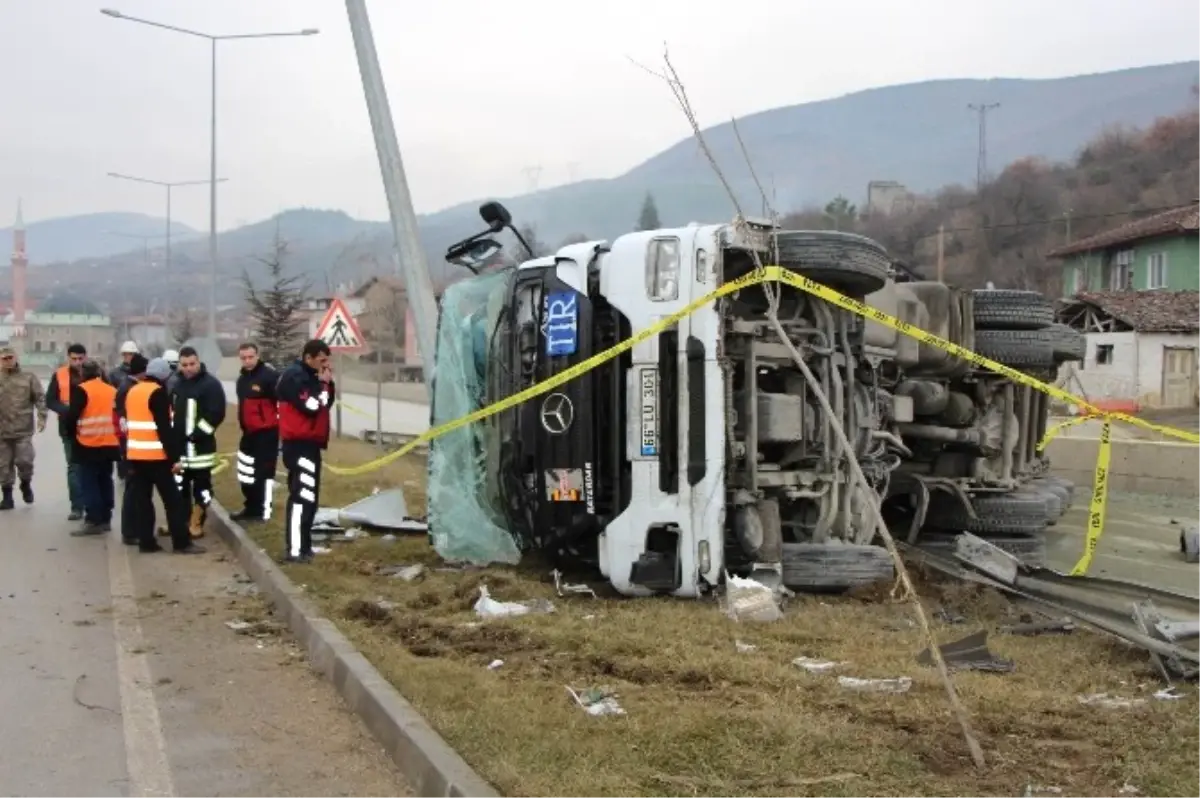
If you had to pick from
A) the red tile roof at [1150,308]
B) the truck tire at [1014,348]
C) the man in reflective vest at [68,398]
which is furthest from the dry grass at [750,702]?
the red tile roof at [1150,308]

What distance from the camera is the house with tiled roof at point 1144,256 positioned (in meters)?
43.8

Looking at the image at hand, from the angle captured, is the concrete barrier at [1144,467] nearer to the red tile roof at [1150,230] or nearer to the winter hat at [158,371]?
the winter hat at [158,371]

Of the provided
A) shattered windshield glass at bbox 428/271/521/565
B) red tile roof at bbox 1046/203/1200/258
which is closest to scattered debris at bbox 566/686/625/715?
shattered windshield glass at bbox 428/271/521/565

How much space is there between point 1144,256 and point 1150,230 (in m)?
2.10

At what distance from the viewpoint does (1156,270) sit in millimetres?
46312

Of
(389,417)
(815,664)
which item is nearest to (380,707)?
(815,664)

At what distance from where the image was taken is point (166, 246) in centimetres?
4709

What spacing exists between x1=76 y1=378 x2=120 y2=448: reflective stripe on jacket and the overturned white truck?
14.4ft

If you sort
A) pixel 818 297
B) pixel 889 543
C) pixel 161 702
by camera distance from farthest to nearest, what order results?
pixel 818 297, pixel 161 702, pixel 889 543

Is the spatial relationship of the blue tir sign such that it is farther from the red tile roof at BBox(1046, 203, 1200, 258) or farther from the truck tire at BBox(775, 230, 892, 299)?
the red tile roof at BBox(1046, 203, 1200, 258)

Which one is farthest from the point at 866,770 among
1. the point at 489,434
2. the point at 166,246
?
the point at 166,246

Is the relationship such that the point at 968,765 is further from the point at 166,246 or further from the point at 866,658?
the point at 166,246

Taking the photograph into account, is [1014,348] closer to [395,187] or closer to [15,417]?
[395,187]

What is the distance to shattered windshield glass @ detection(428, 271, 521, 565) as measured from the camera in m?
7.88
